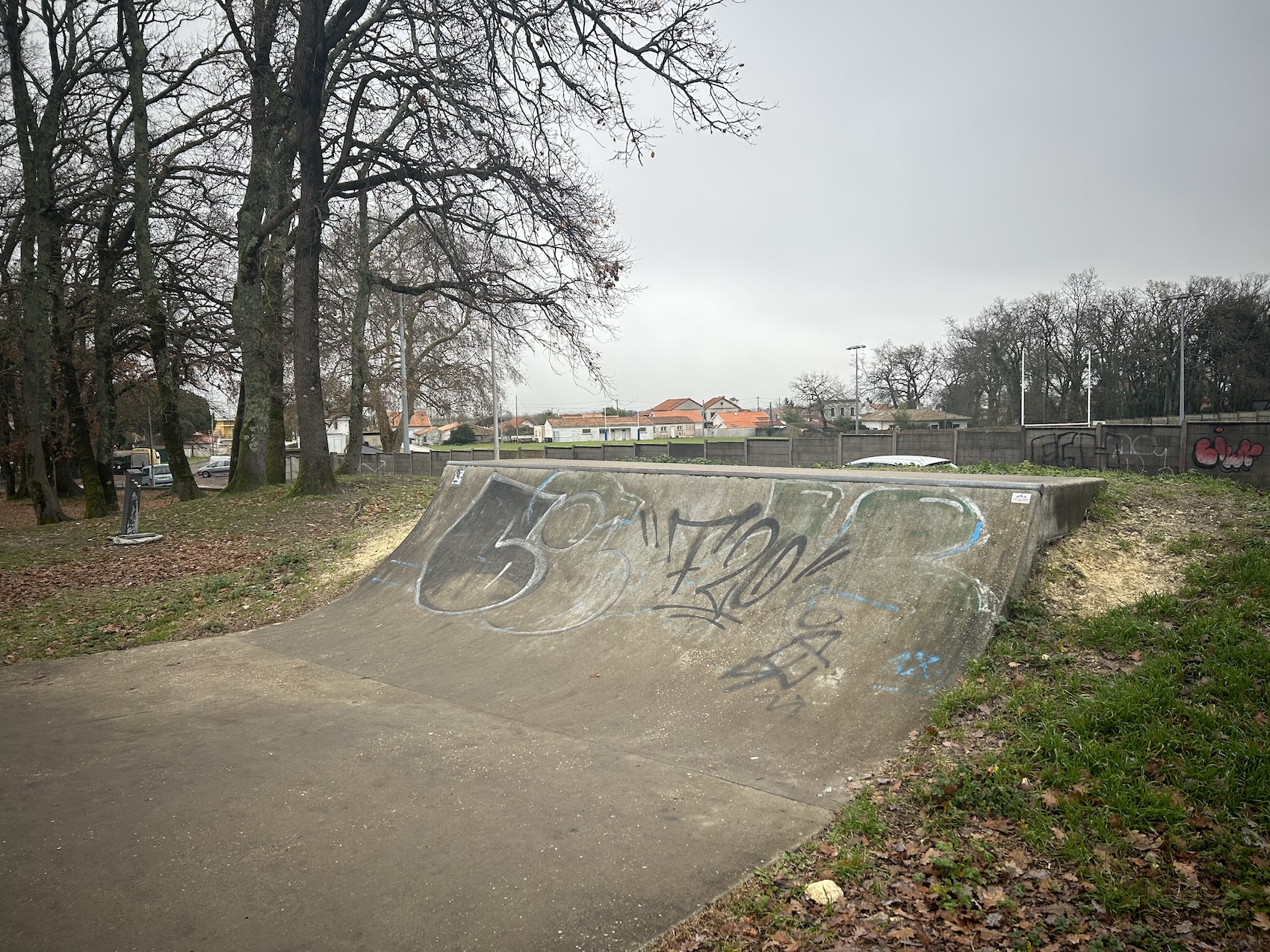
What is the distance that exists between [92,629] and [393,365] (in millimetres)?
25133

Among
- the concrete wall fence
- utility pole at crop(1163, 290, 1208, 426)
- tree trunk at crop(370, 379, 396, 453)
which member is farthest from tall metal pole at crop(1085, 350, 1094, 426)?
tree trunk at crop(370, 379, 396, 453)

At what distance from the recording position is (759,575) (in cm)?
675

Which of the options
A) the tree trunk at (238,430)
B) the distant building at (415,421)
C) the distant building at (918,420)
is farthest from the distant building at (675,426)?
the tree trunk at (238,430)

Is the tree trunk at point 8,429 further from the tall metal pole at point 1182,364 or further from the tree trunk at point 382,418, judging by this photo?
A: the tall metal pole at point 1182,364

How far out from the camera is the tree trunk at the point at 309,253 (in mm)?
13258

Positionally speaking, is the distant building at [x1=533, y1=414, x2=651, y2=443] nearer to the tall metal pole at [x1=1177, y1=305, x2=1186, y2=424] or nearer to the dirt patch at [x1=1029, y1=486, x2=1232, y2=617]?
the tall metal pole at [x1=1177, y1=305, x2=1186, y2=424]

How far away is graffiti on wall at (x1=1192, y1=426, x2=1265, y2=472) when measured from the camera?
14.7m

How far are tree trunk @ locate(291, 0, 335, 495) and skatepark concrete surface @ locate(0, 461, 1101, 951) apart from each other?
5.85 m

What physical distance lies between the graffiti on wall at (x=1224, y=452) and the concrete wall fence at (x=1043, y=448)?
0.01 m

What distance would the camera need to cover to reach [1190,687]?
4.26 metres

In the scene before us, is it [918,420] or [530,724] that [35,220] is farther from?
[918,420]

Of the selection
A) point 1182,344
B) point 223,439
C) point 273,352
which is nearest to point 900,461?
point 273,352

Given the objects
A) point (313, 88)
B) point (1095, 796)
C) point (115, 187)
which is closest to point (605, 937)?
point (1095, 796)

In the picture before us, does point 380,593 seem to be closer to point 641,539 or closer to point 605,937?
point 641,539
